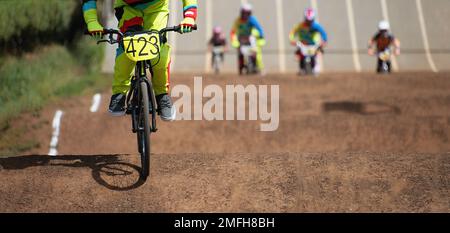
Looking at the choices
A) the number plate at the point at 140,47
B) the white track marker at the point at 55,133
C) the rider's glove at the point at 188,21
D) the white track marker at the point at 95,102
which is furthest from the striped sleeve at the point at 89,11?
the white track marker at the point at 95,102

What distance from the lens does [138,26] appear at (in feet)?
26.0

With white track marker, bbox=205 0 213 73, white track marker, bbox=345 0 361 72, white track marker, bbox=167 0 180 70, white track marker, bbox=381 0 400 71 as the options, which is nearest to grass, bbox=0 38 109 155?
white track marker, bbox=167 0 180 70

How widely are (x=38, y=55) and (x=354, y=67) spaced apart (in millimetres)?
16823

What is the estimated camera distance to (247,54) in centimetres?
2189

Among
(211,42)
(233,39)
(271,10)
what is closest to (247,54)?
(233,39)

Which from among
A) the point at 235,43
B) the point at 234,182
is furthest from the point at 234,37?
the point at 234,182

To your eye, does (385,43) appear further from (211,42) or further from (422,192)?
(422,192)

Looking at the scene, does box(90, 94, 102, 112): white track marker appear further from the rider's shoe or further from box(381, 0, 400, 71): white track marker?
box(381, 0, 400, 71): white track marker

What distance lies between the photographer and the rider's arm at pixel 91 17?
25.7 ft

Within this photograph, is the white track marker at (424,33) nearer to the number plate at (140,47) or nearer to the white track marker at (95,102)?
the white track marker at (95,102)

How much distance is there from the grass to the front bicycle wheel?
17.7ft

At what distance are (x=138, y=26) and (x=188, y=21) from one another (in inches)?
21.3

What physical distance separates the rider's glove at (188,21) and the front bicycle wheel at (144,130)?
2.26ft

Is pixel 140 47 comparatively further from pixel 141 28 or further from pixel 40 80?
pixel 40 80
